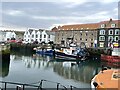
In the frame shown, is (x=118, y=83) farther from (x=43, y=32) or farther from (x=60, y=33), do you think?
(x=43, y=32)

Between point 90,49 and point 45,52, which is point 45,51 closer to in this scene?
point 45,52

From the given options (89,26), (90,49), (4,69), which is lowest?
(4,69)

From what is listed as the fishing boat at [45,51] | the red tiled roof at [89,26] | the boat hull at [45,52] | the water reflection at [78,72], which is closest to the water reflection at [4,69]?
the water reflection at [78,72]

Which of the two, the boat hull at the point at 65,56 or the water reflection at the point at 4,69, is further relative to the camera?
the boat hull at the point at 65,56

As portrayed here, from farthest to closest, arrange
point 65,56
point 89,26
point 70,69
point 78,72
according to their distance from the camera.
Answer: point 89,26 < point 65,56 < point 70,69 < point 78,72

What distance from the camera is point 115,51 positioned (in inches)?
1093

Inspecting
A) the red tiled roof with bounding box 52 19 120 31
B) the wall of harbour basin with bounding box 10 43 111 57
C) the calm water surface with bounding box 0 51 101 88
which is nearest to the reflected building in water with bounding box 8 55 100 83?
the calm water surface with bounding box 0 51 101 88

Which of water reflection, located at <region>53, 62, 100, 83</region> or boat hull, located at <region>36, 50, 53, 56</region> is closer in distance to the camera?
water reflection, located at <region>53, 62, 100, 83</region>

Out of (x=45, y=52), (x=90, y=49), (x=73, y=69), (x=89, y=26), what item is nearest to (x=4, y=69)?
(x=73, y=69)

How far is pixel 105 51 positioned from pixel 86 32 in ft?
41.4

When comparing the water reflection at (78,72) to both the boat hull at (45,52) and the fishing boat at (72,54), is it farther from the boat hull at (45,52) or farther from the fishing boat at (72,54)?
the boat hull at (45,52)

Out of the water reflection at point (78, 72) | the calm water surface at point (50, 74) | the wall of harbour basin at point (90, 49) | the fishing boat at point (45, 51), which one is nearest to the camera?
the calm water surface at point (50, 74)

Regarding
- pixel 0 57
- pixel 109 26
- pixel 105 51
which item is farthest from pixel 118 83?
pixel 109 26

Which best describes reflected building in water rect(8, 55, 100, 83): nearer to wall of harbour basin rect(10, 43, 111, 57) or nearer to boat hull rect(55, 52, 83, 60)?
boat hull rect(55, 52, 83, 60)
